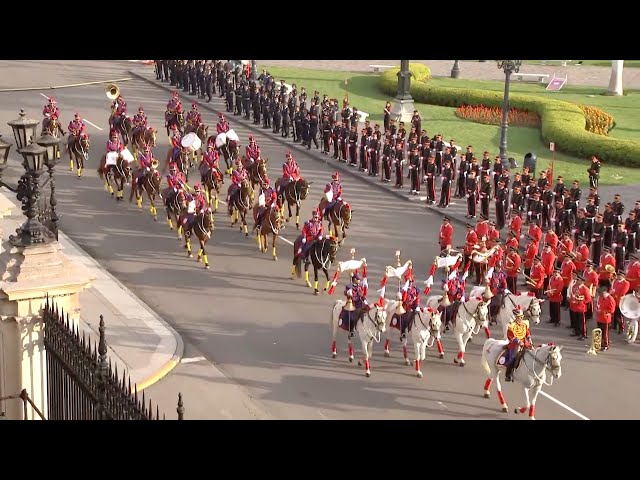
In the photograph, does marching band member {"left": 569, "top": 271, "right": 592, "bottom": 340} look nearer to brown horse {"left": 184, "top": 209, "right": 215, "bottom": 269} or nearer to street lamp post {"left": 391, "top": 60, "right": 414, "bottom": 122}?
brown horse {"left": 184, "top": 209, "right": 215, "bottom": 269}

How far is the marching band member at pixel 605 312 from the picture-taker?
67.8 feet

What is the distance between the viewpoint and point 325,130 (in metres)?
36.3

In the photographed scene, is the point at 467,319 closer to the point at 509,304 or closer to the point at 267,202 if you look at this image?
the point at 509,304

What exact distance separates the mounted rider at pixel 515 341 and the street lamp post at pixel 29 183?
25.7ft

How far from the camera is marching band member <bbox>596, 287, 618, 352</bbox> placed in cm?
2067

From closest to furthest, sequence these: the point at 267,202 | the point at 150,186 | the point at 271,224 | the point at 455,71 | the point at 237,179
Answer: the point at 267,202
the point at 271,224
the point at 237,179
the point at 150,186
the point at 455,71

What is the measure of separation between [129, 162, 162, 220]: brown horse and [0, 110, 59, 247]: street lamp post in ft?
46.2

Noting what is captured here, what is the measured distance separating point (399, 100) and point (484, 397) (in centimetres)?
2282

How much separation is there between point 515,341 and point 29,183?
27.5 ft

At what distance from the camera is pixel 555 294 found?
21.8m

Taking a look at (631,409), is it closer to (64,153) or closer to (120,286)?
(120,286)

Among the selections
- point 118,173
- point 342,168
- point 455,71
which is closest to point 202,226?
point 118,173

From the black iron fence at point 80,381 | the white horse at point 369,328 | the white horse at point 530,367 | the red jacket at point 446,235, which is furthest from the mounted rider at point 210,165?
the black iron fence at point 80,381

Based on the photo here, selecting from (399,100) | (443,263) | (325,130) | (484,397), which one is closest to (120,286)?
(443,263)
